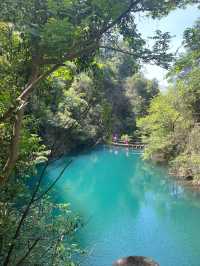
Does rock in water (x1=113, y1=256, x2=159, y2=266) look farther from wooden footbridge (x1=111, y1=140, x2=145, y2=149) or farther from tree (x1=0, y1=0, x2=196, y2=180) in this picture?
wooden footbridge (x1=111, y1=140, x2=145, y2=149)

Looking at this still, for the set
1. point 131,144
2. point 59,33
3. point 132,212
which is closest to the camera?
point 59,33

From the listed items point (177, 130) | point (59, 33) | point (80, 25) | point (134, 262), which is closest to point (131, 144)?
point (177, 130)

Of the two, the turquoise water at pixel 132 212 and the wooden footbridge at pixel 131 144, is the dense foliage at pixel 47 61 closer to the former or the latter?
the turquoise water at pixel 132 212

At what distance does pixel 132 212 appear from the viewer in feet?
45.0

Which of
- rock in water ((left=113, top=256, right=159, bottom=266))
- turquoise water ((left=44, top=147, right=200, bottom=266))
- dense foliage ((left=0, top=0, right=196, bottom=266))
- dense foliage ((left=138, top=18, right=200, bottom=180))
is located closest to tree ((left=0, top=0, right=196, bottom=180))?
dense foliage ((left=0, top=0, right=196, bottom=266))

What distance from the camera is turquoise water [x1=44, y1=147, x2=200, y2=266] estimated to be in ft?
31.3

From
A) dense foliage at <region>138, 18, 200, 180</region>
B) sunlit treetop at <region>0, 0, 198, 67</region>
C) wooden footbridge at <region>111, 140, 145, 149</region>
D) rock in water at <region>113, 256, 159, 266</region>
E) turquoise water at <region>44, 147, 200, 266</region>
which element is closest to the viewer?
sunlit treetop at <region>0, 0, 198, 67</region>

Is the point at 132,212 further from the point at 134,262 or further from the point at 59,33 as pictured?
the point at 59,33

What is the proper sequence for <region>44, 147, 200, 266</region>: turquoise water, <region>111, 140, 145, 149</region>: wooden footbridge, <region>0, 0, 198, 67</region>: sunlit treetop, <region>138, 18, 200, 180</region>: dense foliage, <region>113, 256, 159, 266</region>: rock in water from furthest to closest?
<region>111, 140, 145, 149</region>: wooden footbridge → <region>138, 18, 200, 180</region>: dense foliage → <region>44, 147, 200, 266</region>: turquoise water → <region>113, 256, 159, 266</region>: rock in water → <region>0, 0, 198, 67</region>: sunlit treetop

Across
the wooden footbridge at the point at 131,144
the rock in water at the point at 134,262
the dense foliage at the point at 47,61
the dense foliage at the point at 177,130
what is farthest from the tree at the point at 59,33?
the wooden footbridge at the point at 131,144

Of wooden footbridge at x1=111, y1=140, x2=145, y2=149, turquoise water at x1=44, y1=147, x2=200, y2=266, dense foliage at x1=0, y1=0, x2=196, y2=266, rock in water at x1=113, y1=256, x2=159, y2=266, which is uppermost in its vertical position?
dense foliage at x1=0, y1=0, x2=196, y2=266

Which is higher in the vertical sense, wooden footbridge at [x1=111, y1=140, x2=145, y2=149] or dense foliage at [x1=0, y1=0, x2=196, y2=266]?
dense foliage at [x1=0, y1=0, x2=196, y2=266]

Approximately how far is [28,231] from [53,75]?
182 cm

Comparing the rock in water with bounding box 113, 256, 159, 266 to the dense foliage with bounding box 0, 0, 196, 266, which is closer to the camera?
the dense foliage with bounding box 0, 0, 196, 266
